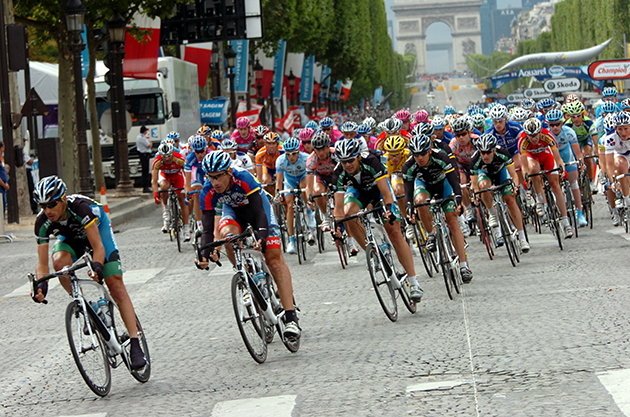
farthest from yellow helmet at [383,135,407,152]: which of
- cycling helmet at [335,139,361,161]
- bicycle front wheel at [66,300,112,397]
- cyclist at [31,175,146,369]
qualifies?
bicycle front wheel at [66,300,112,397]

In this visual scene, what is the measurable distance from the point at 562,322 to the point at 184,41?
78.4ft

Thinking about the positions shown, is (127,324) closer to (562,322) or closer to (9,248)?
(562,322)

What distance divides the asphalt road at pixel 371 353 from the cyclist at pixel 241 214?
0.56 m

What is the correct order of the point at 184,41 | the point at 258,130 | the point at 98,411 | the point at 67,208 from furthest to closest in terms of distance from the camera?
1. the point at 184,41
2. the point at 258,130
3. the point at 67,208
4. the point at 98,411

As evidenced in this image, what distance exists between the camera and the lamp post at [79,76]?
22.0m

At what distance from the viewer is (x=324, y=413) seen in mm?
6645

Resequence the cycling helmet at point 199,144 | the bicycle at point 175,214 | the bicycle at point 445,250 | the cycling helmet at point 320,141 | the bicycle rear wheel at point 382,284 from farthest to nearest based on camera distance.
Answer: the bicycle at point 175,214
the cycling helmet at point 199,144
the cycling helmet at point 320,141
the bicycle at point 445,250
the bicycle rear wheel at point 382,284

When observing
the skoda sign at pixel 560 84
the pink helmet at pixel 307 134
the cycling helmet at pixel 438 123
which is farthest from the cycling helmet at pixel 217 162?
the skoda sign at pixel 560 84

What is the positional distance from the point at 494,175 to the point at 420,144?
9.16 feet

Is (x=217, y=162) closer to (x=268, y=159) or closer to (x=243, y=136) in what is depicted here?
(x=268, y=159)

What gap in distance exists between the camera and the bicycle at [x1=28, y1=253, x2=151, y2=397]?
7.39m

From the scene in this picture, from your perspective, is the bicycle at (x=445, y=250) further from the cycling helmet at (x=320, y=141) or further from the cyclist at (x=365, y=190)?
the cycling helmet at (x=320, y=141)

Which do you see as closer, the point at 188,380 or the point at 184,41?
the point at 188,380

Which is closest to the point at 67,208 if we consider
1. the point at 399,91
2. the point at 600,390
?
the point at 600,390
